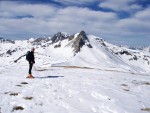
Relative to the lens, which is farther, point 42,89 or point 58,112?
point 42,89

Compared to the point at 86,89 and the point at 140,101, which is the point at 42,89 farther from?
the point at 140,101

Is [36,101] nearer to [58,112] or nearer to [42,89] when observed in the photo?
[58,112]

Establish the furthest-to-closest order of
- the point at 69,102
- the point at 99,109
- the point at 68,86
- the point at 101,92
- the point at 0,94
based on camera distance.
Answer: the point at 68,86 < the point at 101,92 < the point at 0,94 < the point at 69,102 < the point at 99,109

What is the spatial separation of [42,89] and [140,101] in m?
7.71

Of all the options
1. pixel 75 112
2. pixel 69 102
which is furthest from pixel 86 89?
pixel 75 112

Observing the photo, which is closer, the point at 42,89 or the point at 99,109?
the point at 99,109

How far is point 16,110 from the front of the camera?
15.9m

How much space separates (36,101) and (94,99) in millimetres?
4154

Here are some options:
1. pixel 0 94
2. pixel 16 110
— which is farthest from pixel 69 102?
pixel 0 94

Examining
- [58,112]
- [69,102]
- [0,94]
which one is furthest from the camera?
[0,94]

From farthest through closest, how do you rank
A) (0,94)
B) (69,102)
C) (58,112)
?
(0,94)
(69,102)
(58,112)

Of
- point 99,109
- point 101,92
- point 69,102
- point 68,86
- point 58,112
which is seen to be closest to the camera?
point 58,112

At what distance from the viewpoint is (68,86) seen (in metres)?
24.3

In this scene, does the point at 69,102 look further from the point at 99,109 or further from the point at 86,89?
the point at 86,89
